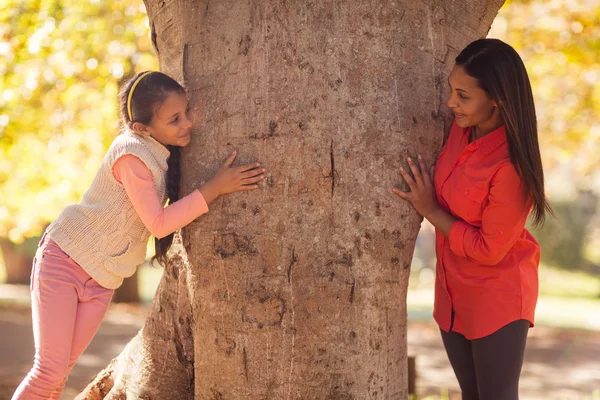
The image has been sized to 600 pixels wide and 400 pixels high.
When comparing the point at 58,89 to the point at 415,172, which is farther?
the point at 58,89

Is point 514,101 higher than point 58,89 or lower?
lower

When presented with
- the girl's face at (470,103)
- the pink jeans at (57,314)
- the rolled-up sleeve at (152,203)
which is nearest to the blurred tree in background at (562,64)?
the girl's face at (470,103)

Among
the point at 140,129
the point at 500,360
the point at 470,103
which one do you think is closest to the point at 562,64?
the point at 470,103

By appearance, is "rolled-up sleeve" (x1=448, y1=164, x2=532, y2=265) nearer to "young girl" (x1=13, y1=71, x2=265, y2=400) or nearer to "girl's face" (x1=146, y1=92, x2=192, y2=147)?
"young girl" (x1=13, y1=71, x2=265, y2=400)

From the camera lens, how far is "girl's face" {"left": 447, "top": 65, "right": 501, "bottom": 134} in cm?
286

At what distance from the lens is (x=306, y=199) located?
111 inches

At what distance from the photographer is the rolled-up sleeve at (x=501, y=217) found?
276 centimetres

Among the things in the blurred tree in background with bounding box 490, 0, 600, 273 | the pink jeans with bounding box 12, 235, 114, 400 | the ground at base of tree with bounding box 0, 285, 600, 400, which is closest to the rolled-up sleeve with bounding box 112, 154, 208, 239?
the pink jeans with bounding box 12, 235, 114, 400

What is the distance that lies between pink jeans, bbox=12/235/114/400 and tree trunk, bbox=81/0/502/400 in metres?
0.47

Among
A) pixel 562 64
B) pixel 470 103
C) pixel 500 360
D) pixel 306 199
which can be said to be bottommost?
pixel 500 360

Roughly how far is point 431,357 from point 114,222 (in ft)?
24.3

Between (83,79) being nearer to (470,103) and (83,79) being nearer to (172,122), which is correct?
(172,122)

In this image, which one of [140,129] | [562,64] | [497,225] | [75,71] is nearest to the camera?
[497,225]

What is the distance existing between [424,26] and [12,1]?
6.14m
